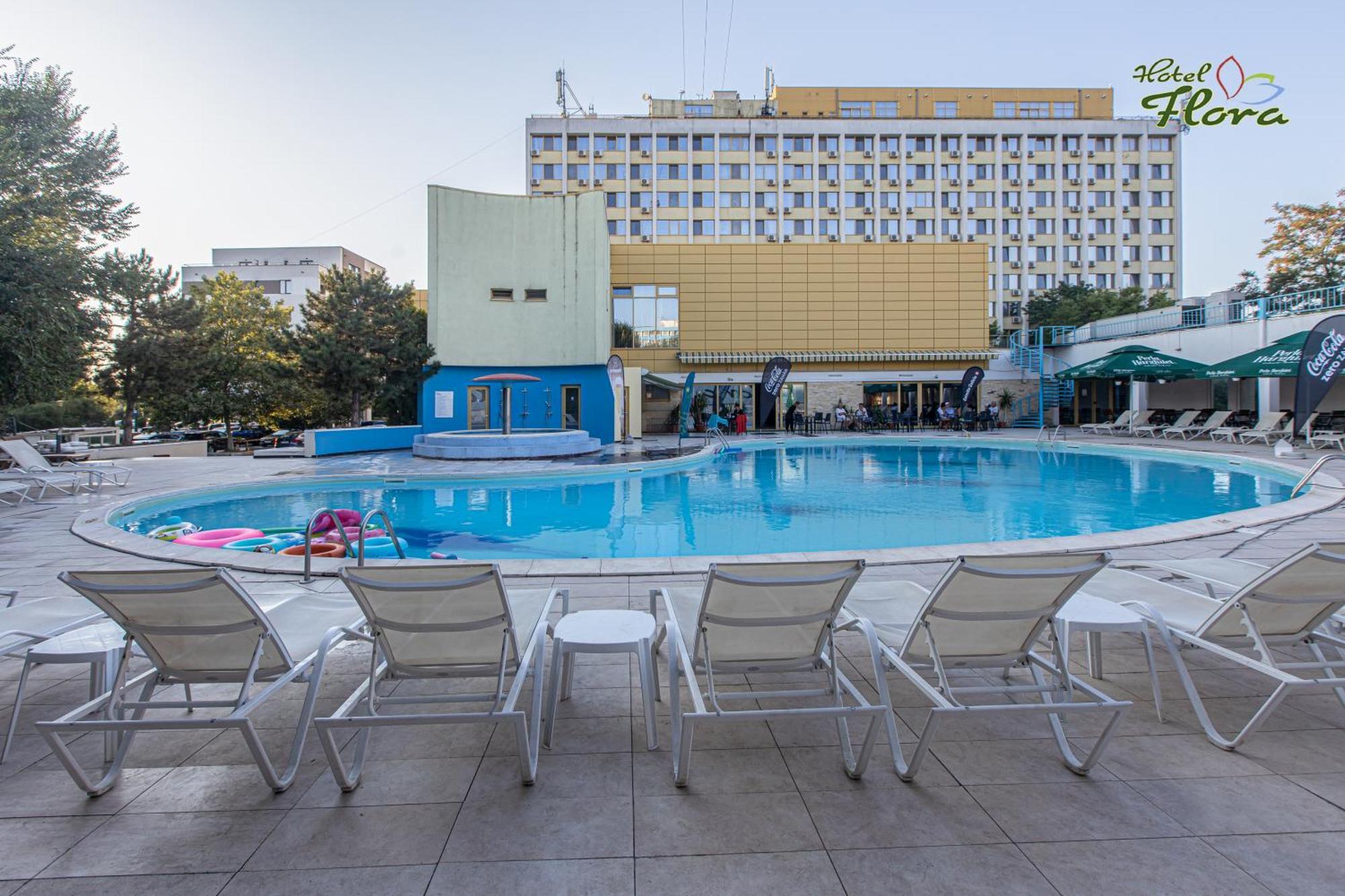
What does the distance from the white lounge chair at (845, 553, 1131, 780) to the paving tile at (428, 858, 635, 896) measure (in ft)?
3.49

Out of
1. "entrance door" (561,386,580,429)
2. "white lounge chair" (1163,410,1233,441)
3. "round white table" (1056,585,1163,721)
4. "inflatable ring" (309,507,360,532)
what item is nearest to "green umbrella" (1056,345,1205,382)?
"white lounge chair" (1163,410,1233,441)

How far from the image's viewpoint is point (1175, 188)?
49.4 meters

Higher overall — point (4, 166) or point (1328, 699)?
point (4, 166)

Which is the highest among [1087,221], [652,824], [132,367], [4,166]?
[1087,221]

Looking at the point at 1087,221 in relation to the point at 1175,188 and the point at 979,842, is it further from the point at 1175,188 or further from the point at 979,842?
the point at 979,842

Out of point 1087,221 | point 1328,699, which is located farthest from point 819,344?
point 1087,221

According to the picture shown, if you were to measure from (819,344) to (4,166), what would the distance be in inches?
955

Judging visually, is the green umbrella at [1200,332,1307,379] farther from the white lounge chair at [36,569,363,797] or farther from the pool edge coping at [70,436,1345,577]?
the white lounge chair at [36,569,363,797]

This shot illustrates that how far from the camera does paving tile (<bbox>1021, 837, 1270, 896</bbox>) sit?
178cm

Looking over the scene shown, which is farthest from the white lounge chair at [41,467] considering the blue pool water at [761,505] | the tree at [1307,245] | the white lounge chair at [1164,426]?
the tree at [1307,245]

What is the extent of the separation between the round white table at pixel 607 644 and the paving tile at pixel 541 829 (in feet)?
1.32

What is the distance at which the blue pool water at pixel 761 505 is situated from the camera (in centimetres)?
838

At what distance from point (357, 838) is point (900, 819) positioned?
1.67 meters

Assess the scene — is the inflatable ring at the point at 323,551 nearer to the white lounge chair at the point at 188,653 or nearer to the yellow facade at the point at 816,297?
the white lounge chair at the point at 188,653
